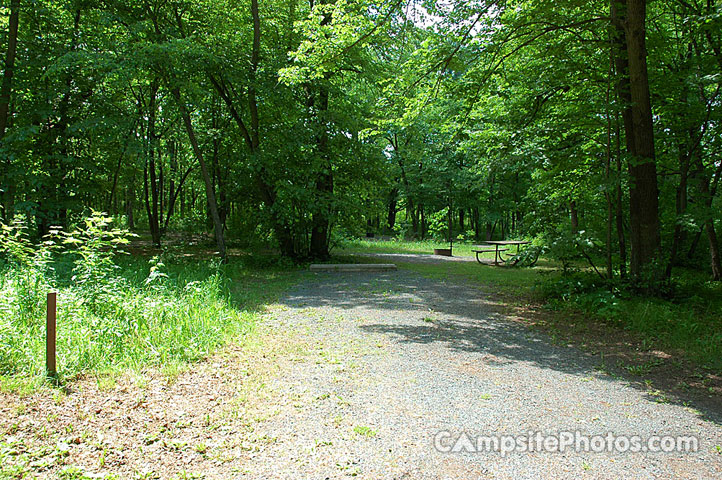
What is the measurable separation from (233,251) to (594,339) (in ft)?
43.5

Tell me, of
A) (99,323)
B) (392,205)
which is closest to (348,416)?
(99,323)

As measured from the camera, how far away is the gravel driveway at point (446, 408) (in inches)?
99.7

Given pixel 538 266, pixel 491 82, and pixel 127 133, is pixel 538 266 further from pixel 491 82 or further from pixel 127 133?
pixel 127 133

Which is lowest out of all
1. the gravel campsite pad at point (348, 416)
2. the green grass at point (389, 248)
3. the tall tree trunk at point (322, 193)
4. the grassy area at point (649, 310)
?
the gravel campsite pad at point (348, 416)

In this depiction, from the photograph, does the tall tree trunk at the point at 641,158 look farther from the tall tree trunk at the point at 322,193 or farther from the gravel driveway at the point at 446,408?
the tall tree trunk at the point at 322,193

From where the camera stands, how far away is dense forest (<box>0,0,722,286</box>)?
6.91 meters

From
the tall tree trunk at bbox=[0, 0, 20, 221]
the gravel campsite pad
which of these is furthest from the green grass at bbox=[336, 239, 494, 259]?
the gravel campsite pad

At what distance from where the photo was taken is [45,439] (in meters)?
2.75

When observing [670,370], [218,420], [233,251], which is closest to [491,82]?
[670,370]

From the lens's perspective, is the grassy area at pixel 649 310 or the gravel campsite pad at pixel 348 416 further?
the grassy area at pixel 649 310

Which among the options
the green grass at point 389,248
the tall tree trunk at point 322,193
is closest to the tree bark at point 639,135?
the tall tree trunk at point 322,193

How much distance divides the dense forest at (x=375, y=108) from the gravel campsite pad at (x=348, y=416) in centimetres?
355

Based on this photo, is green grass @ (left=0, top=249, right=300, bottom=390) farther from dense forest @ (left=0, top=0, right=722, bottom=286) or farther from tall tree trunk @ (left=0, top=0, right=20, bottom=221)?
tall tree trunk @ (left=0, top=0, right=20, bottom=221)

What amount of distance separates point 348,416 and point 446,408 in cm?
78
